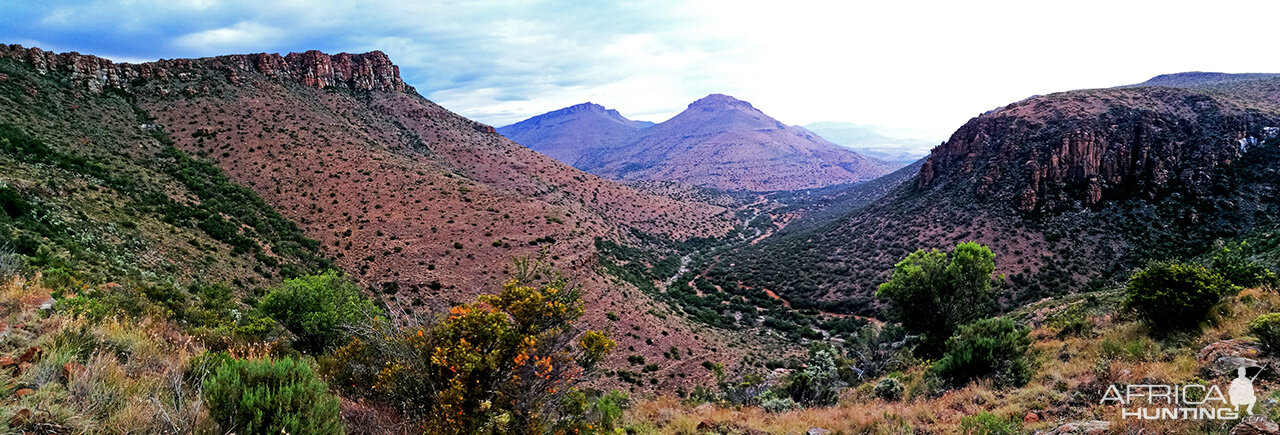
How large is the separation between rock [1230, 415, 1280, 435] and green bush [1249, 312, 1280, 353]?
3363 mm

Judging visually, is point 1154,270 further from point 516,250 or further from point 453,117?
point 453,117

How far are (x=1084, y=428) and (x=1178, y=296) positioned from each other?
619 cm

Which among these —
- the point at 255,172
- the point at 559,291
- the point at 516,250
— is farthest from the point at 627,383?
the point at 255,172

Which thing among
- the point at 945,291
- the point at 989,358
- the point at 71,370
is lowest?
the point at 945,291

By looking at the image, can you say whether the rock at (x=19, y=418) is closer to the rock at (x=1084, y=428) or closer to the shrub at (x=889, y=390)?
the rock at (x=1084, y=428)

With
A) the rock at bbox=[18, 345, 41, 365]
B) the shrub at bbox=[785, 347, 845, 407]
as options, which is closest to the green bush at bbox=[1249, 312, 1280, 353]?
the shrub at bbox=[785, 347, 845, 407]

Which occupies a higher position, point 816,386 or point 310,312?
point 310,312

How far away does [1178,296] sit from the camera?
9742mm

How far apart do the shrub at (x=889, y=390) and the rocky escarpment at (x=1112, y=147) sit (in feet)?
120

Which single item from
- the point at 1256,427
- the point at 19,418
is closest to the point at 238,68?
the point at 19,418

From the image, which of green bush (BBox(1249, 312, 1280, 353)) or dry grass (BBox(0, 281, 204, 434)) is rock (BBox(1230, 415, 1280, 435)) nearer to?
green bush (BBox(1249, 312, 1280, 353))

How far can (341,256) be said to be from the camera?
28297mm

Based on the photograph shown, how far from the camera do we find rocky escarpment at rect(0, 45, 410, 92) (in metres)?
37.2

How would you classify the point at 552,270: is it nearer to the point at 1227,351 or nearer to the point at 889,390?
the point at 889,390
